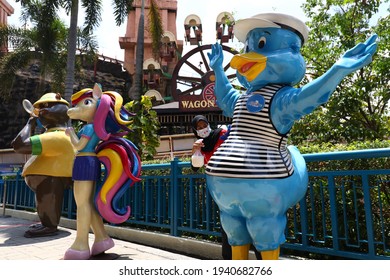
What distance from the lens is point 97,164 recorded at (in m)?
3.26

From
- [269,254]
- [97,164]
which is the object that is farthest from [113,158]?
[269,254]

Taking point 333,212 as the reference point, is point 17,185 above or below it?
above

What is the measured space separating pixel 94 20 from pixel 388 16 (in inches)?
303

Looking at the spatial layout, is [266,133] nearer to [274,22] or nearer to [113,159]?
[274,22]

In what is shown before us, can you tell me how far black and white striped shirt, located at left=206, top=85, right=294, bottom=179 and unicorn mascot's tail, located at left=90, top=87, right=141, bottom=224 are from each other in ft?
4.29

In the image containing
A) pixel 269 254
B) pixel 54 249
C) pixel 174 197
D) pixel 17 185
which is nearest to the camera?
pixel 269 254

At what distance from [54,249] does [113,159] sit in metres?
1.65

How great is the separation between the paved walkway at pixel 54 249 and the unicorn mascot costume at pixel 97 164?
48 cm

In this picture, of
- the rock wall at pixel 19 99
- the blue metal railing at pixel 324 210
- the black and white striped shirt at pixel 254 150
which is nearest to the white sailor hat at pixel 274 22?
the black and white striped shirt at pixel 254 150

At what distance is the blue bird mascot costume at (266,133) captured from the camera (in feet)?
6.44

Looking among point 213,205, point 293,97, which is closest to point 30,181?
point 213,205
